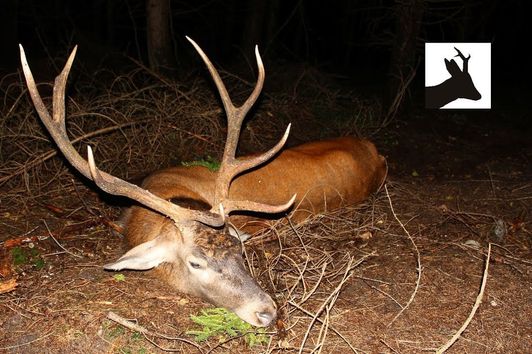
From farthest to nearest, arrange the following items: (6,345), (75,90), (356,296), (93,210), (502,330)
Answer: (75,90), (93,210), (356,296), (502,330), (6,345)

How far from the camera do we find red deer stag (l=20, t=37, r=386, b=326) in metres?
3.72

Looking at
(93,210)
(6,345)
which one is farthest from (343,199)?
(6,345)

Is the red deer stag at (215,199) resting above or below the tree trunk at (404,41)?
below

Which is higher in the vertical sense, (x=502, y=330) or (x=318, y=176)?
(x=318, y=176)

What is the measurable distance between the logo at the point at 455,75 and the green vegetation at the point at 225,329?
726 centimetres

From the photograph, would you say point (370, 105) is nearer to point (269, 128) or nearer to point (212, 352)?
point (269, 128)

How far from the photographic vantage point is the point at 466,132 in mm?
9219

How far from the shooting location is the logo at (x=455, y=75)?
9.48 meters

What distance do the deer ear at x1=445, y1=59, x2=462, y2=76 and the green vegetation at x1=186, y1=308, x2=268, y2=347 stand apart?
724cm

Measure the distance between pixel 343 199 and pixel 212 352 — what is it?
270 cm

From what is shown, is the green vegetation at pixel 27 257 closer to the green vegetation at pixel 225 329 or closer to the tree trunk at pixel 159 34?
the green vegetation at pixel 225 329

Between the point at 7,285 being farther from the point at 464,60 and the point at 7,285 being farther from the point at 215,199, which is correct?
the point at 464,60

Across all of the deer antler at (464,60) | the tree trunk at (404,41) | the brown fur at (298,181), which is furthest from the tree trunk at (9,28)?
the deer antler at (464,60)

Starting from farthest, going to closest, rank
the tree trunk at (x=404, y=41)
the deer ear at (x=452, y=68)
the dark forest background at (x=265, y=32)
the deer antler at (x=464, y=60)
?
the deer antler at (x=464, y=60) < the deer ear at (x=452, y=68) < the dark forest background at (x=265, y=32) < the tree trunk at (x=404, y=41)
